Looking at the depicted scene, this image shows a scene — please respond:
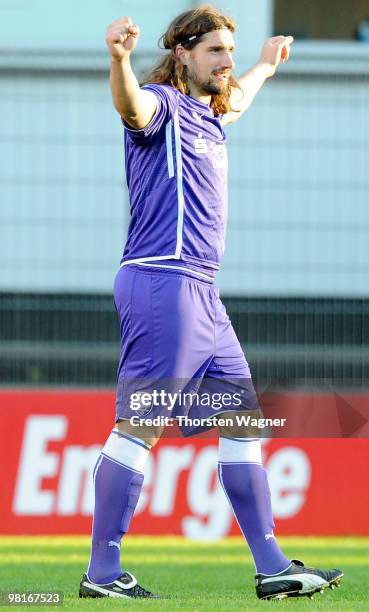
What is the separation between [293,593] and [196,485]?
3.75 metres

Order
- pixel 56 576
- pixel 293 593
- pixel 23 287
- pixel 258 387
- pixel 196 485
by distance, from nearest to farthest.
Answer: pixel 293 593, pixel 56 576, pixel 196 485, pixel 258 387, pixel 23 287

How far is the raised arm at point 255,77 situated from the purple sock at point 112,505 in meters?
1.22

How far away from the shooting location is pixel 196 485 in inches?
328

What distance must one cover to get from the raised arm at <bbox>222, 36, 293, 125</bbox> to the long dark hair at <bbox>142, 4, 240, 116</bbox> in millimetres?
220

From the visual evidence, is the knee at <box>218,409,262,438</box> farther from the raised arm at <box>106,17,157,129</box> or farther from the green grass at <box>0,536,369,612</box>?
the raised arm at <box>106,17,157,129</box>

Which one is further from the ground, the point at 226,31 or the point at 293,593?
the point at 226,31

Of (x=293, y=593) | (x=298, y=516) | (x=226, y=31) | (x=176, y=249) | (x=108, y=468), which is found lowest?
(x=298, y=516)

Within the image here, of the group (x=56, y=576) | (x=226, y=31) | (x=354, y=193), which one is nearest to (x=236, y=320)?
(x=354, y=193)

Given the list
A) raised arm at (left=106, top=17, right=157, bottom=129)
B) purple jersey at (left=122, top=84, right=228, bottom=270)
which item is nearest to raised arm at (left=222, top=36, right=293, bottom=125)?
purple jersey at (left=122, top=84, right=228, bottom=270)

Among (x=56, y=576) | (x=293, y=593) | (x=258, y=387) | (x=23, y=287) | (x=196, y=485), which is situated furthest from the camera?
(x=23, y=287)

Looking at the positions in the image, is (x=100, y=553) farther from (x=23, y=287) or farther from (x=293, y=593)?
(x=23, y=287)

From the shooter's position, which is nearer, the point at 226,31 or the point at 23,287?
the point at 226,31

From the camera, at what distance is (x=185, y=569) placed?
21.1 feet

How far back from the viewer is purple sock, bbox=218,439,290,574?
4.63 m
